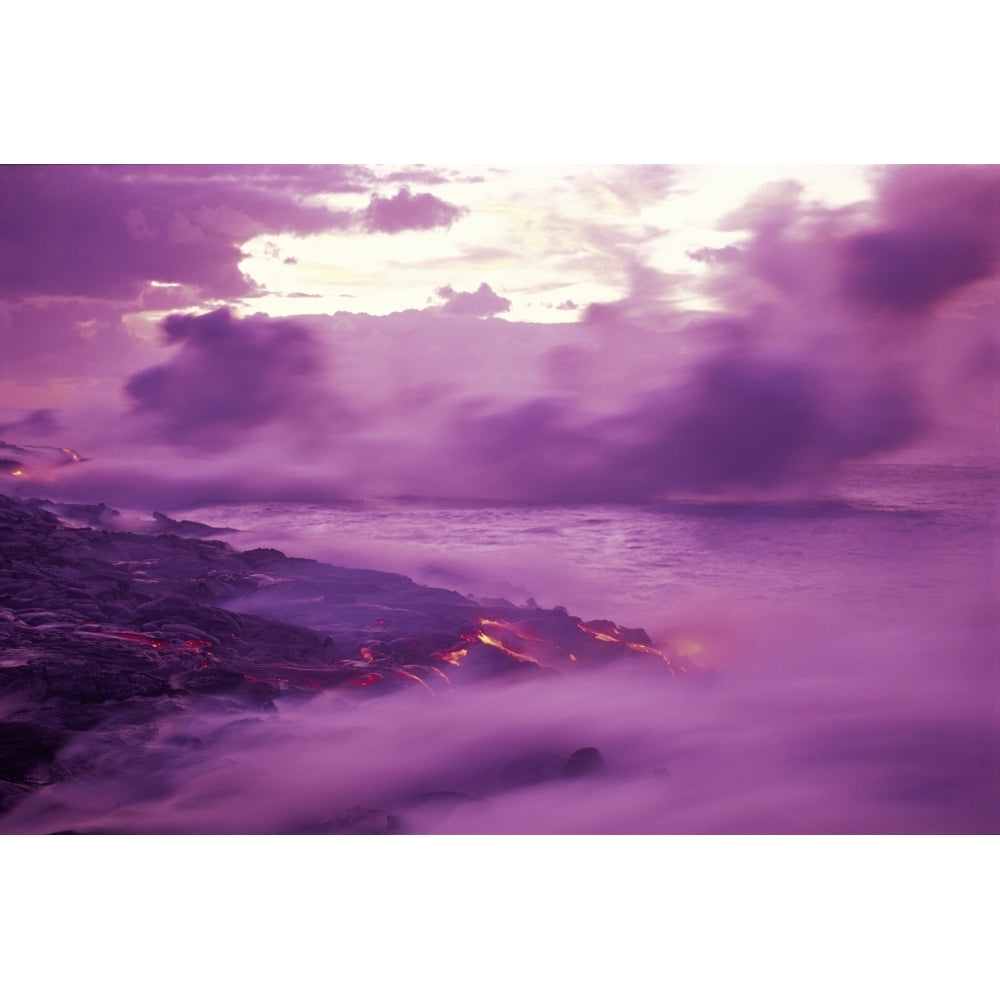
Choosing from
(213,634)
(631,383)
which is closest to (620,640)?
(631,383)

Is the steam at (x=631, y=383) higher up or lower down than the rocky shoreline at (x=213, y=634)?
higher up

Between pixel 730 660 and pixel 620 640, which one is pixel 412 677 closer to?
pixel 620 640

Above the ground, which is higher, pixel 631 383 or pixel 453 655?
pixel 631 383

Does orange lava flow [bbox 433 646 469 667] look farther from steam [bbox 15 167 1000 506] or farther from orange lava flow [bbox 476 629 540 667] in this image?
steam [bbox 15 167 1000 506]

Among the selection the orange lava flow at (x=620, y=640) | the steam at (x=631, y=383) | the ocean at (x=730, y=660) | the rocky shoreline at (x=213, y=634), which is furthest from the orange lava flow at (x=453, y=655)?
the steam at (x=631, y=383)

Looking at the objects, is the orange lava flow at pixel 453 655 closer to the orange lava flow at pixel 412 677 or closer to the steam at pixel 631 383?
the orange lava flow at pixel 412 677

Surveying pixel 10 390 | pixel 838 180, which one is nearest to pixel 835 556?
pixel 838 180

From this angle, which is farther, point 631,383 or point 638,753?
point 631,383

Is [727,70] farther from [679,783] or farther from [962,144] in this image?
[679,783]
